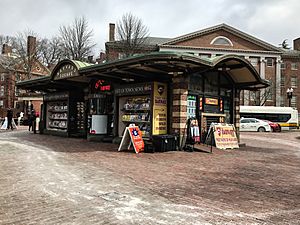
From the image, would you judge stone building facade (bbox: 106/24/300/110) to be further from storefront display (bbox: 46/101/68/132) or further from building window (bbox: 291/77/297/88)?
storefront display (bbox: 46/101/68/132)

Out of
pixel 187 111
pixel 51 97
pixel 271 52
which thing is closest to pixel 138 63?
pixel 187 111

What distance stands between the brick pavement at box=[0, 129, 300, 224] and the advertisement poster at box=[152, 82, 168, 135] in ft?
9.60

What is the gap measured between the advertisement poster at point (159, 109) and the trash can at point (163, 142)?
71 centimetres

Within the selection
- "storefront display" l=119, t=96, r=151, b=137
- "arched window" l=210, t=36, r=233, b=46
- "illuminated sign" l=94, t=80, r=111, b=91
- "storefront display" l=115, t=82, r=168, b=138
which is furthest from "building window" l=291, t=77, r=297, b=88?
"storefront display" l=115, t=82, r=168, b=138

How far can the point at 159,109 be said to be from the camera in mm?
12930

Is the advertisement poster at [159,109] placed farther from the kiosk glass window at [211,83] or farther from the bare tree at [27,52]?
the bare tree at [27,52]

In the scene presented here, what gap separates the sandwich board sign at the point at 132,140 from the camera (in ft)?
38.1

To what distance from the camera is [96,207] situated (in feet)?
16.1

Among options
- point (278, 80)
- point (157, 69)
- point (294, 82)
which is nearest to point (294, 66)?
point (294, 82)

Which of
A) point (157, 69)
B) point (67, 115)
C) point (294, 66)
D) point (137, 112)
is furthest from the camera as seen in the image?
point (294, 66)

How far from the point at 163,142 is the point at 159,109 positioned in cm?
162

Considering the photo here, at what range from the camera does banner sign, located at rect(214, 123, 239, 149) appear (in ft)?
45.3

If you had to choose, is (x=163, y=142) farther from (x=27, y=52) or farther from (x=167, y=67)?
(x=27, y=52)

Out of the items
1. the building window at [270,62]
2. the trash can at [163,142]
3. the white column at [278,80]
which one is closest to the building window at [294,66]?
the white column at [278,80]
